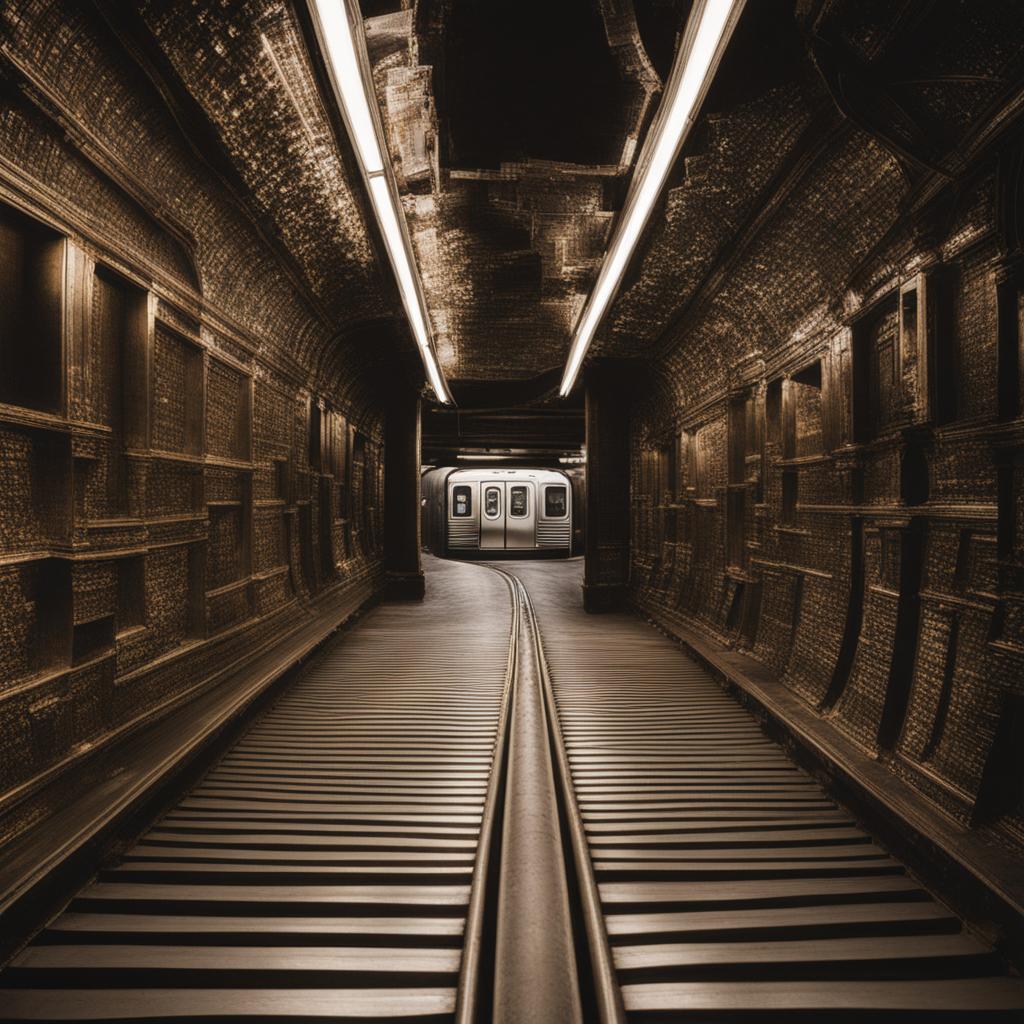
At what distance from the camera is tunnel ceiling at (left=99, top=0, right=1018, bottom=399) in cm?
271

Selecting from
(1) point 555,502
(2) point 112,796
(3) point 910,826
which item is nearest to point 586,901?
(3) point 910,826

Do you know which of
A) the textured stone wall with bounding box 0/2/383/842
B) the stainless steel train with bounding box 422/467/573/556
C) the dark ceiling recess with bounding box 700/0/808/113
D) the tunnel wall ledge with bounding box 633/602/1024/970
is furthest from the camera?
the stainless steel train with bounding box 422/467/573/556

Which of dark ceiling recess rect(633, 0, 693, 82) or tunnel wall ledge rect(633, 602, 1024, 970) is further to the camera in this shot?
dark ceiling recess rect(633, 0, 693, 82)

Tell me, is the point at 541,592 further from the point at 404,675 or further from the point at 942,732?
the point at 942,732

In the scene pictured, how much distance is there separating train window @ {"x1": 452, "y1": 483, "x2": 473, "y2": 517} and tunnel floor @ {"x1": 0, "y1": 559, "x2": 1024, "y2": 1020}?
1671cm

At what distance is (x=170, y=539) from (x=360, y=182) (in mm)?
2660

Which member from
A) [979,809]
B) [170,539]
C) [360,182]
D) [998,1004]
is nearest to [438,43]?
[360,182]

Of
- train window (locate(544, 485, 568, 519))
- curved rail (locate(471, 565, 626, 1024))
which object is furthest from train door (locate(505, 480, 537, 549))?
curved rail (locate(471, 565, 626, 1024))

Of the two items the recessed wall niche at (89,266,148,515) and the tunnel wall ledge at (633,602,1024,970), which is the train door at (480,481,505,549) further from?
the recessed wall niche at (89,266,148,515)

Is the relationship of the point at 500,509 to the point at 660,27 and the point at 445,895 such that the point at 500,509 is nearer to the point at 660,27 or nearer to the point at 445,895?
the point at 660,27

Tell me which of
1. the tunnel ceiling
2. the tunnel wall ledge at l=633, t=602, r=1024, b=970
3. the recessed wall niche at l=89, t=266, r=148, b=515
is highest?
the tunnel ceiling

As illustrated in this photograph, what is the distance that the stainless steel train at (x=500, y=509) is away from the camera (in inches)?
830

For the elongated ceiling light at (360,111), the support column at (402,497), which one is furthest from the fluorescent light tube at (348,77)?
the support column at (402,497)

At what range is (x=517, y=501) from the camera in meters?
21.1
